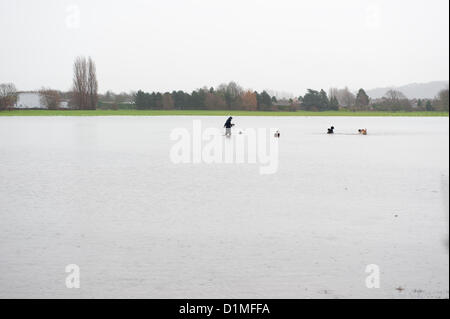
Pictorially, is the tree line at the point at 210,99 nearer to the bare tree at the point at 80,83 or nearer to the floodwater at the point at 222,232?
the bare tree at the point at 80,83

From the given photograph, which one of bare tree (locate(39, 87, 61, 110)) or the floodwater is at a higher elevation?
bare tree (locate(39, 87, 61, 110))

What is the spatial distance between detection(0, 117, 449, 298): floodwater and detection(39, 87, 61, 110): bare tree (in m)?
85.4

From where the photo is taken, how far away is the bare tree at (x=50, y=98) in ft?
314

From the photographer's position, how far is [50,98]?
318 ft

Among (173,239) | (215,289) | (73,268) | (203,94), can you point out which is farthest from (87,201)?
(203,94)

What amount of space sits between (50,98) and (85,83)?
1871 centimetres

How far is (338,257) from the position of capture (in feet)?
21.2

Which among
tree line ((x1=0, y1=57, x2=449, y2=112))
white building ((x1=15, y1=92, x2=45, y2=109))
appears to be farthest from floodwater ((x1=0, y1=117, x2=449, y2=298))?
white building ((x1=15, y1=92, x2=45, y2=109))


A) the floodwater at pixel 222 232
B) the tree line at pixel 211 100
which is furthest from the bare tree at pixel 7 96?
the floodwater at pixel 222 232

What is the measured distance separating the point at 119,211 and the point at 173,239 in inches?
88.2

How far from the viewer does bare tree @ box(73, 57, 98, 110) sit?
81062mm

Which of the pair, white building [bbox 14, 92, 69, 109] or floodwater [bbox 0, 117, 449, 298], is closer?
floodwater [bbox 0, 117, 449, 298]

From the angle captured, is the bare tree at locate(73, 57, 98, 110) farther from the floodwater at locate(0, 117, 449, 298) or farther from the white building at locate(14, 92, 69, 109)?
the floodwater at locate(0, 117, 449, 298)

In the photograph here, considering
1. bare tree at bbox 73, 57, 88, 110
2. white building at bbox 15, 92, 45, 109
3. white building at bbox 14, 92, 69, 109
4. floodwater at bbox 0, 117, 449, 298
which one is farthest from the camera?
white building at bbox 15, 92, 45, 109
